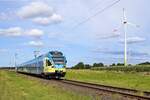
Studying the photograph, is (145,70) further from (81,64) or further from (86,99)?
(81,64)

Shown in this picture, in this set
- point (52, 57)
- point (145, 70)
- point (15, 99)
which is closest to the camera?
point (15, 99)

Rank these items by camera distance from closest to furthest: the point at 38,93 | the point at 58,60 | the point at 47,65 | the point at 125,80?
the point at 38,93, the point at 125,80, the point at 58,60, the point at 47,65

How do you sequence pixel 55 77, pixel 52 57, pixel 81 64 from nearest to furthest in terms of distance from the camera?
pixel 52 57, pixel 55 77, pixel 81 64

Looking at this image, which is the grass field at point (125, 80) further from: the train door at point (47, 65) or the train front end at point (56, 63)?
the train door at point (47, 65)

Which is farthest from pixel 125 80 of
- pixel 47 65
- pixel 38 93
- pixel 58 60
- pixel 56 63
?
pixel 38 93

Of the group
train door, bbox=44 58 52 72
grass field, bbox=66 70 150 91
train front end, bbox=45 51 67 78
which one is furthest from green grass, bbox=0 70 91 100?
train door, bbox=44 58 52 72

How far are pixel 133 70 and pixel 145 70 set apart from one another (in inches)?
148

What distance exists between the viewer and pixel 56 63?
4950 centimetres

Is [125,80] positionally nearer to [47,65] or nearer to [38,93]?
[47,65]

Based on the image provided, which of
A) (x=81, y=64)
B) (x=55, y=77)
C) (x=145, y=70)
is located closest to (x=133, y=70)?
(x=145, y=70)

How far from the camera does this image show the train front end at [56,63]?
49469mm

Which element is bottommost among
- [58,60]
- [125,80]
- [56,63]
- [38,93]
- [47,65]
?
[38,93]

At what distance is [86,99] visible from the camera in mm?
20078

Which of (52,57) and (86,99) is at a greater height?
(52,57)
